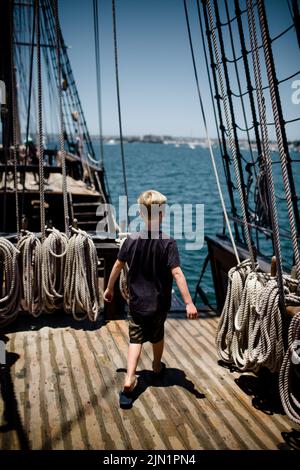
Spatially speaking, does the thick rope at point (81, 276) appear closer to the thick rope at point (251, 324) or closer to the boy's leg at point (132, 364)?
the boy's leg at point (132, 364)

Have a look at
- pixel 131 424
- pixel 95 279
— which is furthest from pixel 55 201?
pixel 131 424

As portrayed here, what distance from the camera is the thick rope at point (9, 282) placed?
338 centimetres

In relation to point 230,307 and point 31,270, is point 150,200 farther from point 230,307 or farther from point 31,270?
point 31,270

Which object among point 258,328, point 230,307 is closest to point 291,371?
point 258,328

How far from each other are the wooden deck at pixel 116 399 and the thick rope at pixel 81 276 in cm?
32

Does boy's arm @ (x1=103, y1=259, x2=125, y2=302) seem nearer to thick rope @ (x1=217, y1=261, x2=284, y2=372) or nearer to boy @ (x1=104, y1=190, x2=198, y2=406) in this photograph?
boy @ (x1=104, y1=190, x2=198, y2=406)

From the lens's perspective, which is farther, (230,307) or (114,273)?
(230,307)

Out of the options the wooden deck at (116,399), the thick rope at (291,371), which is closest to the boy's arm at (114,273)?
the wooden deck at (116,399)

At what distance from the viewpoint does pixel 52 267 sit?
3641 mm

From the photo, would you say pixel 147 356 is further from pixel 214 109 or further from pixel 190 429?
pixel 214 109

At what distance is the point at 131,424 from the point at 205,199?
2714cm

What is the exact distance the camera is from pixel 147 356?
135 inches

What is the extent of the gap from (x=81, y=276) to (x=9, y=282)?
667 millimetres

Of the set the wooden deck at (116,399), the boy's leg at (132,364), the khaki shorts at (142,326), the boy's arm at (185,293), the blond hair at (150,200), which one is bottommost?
the wooden deck at (116,399)
